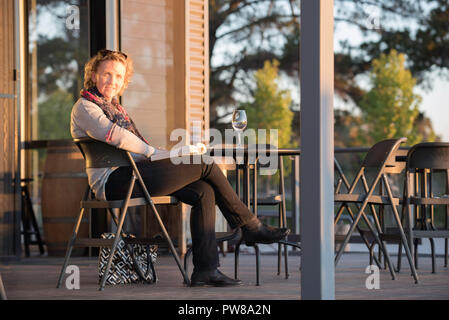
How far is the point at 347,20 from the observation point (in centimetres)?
2195

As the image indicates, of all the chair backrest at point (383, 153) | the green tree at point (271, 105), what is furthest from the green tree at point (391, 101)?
the chair backrest at point (383, 153)

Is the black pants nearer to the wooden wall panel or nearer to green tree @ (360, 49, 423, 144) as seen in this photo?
the wooden wall panel

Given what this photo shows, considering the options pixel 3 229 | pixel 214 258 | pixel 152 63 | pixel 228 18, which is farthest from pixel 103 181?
pixel 228 18

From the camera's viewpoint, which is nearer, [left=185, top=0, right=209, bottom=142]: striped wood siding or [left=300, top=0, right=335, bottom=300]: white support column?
[left=300, top=0, right=335, bottom=300]: white support column

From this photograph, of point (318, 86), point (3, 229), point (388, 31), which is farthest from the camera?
point (388, 31)

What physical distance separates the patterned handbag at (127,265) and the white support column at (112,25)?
2290 mm

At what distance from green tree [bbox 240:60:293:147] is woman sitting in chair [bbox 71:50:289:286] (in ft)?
62.0

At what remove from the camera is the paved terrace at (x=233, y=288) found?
3395mm

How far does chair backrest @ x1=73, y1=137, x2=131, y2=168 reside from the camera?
146 inches

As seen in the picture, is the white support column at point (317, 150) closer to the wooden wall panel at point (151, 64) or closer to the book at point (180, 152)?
the book at point (180, 152)

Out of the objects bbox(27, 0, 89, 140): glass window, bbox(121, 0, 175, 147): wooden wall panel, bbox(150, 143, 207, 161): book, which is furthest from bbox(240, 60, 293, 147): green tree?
bbox(150, 143, 207, 161): book

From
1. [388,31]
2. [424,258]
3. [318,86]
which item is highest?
[388,31]

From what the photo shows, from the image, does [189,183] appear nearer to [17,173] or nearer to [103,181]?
[103,181]

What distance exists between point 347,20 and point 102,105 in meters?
18.8
